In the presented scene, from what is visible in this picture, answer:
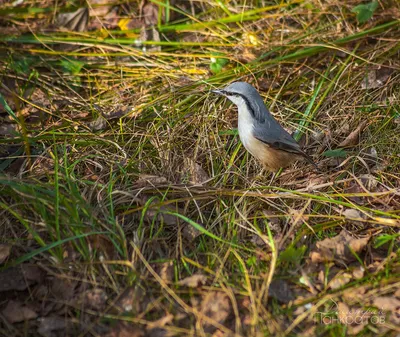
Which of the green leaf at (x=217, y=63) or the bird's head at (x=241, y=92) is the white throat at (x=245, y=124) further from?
the green leaf at (x=217, y=63)

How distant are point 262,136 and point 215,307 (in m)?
1.62

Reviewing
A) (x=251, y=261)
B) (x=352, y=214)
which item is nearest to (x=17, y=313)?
(x=251, y=261)

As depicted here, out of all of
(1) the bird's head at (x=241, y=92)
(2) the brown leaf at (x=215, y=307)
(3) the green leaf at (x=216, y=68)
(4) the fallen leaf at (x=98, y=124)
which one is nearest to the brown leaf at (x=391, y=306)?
(2) the brown leaf at (x=215, y=307)

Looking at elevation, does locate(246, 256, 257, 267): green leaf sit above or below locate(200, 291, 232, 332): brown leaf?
below

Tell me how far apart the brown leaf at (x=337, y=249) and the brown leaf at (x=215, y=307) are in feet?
2.31

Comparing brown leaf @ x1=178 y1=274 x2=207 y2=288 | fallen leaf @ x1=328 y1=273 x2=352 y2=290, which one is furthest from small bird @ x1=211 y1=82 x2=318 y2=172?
brown leaf @ x1=178 y1=274 x2=207 y2=288

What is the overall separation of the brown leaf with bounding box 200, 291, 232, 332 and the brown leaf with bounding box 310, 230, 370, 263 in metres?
0.70

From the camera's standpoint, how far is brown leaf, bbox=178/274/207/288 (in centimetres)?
347

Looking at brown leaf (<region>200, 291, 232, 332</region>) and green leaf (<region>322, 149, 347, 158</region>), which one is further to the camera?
green leaf (<region>322, 149, 347, 158</region>)

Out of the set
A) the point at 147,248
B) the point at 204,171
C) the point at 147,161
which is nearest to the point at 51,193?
the point at 147,248

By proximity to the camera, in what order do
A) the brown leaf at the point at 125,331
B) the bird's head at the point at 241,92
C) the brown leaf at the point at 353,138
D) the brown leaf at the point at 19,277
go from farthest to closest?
1. the brown leaf at the point at 353,138
2. the bird's head at the point at 241,92
3. the brown leaf at the point at 19,277
4. the brown leaf at the point at 125,331

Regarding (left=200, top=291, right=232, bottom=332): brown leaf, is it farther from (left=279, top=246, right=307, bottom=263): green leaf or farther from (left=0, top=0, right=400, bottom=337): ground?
(left=279, top=246, right=307, bottom=263): green leaf

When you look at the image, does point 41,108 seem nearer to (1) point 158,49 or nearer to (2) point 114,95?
(2) point 114,95

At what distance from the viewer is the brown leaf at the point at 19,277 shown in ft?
11.6
